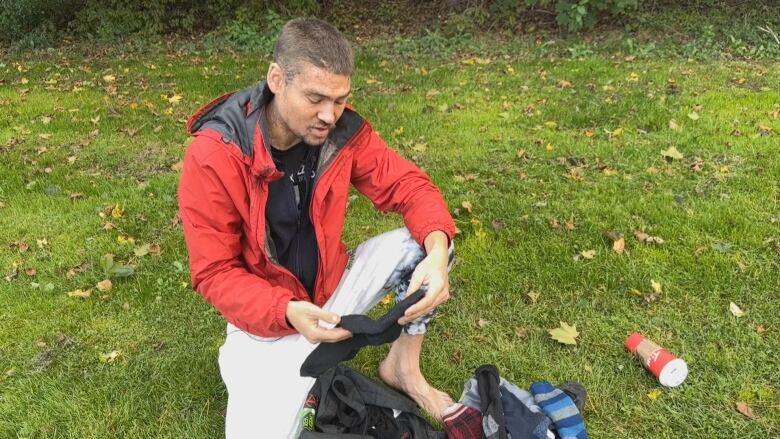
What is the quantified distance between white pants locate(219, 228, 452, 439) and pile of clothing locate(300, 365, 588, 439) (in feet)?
0.49

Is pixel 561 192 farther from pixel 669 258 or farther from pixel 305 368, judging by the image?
pixel 305 368

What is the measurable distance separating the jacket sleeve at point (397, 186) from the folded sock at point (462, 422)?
0.75 m

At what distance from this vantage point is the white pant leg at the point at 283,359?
7.66 ft

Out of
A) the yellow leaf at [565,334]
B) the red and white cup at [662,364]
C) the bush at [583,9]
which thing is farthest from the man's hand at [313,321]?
the bush at [583,9]

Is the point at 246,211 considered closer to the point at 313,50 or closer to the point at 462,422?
the point at 313,50

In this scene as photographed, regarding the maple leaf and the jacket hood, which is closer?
the jacket hood

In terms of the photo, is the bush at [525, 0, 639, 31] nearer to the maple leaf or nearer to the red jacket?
the maple leaf

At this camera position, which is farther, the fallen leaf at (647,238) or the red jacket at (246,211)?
the fallen leaf at (647,238)

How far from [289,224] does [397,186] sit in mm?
512

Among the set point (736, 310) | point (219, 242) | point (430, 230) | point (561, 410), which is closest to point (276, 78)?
point (219, 242)

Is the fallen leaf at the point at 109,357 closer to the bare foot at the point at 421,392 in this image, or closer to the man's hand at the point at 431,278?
the bare foot at the point at 421,392

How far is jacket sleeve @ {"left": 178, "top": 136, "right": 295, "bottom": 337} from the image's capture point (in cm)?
222

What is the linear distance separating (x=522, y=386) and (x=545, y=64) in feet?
20.0

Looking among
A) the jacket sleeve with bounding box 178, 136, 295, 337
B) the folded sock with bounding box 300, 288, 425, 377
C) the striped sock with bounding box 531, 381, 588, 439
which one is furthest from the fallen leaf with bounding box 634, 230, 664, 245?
the jacket sleeve with bounding box 178, 136, 295, 337
